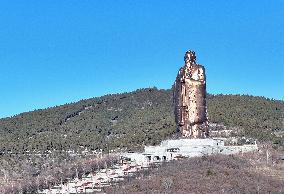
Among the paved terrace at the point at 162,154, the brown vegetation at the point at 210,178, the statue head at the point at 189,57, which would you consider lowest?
the brown vegetation at the point at 210,178

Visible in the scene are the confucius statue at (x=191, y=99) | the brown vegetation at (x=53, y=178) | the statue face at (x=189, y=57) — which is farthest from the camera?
the statue face at (x=189, y=57)

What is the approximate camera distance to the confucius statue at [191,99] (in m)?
42.1

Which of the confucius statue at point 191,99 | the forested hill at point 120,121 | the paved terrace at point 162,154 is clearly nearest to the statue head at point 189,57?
the confucius statue at point 191,99

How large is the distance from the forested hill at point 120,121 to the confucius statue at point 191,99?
9.42 m

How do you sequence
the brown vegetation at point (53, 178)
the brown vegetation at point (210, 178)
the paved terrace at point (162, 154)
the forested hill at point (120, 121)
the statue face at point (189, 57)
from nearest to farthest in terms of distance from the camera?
the brown vegetation at point (210, 178) < the brown vegetation at point (53, 178) < the paved terrace at point (162, 154) < the statue face at point (189, 57) < the forested hill at point (120, 121)

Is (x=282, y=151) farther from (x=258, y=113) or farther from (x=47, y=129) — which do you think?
(x=47, y=129)

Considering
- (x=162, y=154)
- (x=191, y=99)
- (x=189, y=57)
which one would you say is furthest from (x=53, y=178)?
(x=189, y=57)

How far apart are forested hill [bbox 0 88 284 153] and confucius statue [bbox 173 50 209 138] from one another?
942 centimetres

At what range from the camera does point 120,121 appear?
251 ft

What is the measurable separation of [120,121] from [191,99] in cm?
3480

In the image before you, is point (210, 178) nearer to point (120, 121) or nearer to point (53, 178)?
point (53, 178)

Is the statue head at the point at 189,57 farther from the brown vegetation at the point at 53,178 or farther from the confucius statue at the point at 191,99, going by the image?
the brown vegetation at the point at 53,178


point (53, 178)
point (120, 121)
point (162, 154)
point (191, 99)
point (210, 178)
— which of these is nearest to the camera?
point (210, 178)

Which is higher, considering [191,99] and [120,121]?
[120,121]
